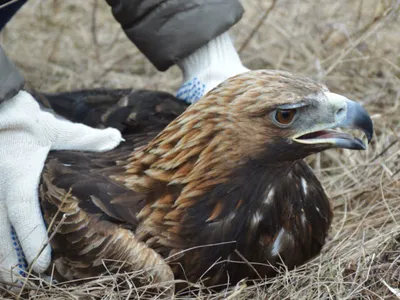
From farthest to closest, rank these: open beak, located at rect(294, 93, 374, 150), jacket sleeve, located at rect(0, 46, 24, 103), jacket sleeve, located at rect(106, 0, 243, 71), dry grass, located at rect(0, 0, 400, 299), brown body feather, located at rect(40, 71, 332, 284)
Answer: jacket sleeve, located at rect(106, 0, 243, 71)
jacket sleeve, located at rect(0, 46, 24, 103)
dry grass, located at rect(0, 0, 400, 299)
brown body feather, located at rect(40, 71, 332, 284)
open beak, located at rect(294, 93, 374, 150)

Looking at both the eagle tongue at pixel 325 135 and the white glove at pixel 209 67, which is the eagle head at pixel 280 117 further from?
the white glove at pixel 209 67

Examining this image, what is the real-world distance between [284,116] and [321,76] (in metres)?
2.30

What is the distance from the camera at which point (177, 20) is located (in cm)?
439

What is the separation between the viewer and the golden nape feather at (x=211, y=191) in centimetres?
343

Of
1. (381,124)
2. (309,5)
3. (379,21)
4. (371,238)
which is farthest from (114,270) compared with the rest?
(309,5)

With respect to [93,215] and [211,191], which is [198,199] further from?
[93,215]

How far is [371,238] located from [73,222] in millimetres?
1541

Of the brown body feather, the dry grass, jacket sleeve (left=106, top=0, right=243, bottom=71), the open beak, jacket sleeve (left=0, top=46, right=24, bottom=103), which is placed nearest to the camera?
the open beak

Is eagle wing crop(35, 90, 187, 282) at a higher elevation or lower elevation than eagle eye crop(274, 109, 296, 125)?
lower

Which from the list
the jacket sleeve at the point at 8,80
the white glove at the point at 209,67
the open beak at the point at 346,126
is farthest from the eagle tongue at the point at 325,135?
the jacket sleeve at the point at 8,80

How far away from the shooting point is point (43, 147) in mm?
3939

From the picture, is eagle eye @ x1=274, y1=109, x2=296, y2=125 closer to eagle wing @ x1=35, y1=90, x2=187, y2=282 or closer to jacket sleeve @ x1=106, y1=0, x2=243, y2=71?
eagle wing @ x1=35, y1=90, x2=187, y2=282

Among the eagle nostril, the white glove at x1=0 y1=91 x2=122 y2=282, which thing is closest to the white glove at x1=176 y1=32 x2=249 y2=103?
the white glove at x1=0 y1=91 x2=122 y2=282

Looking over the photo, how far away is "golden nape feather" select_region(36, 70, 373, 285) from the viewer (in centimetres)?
343
